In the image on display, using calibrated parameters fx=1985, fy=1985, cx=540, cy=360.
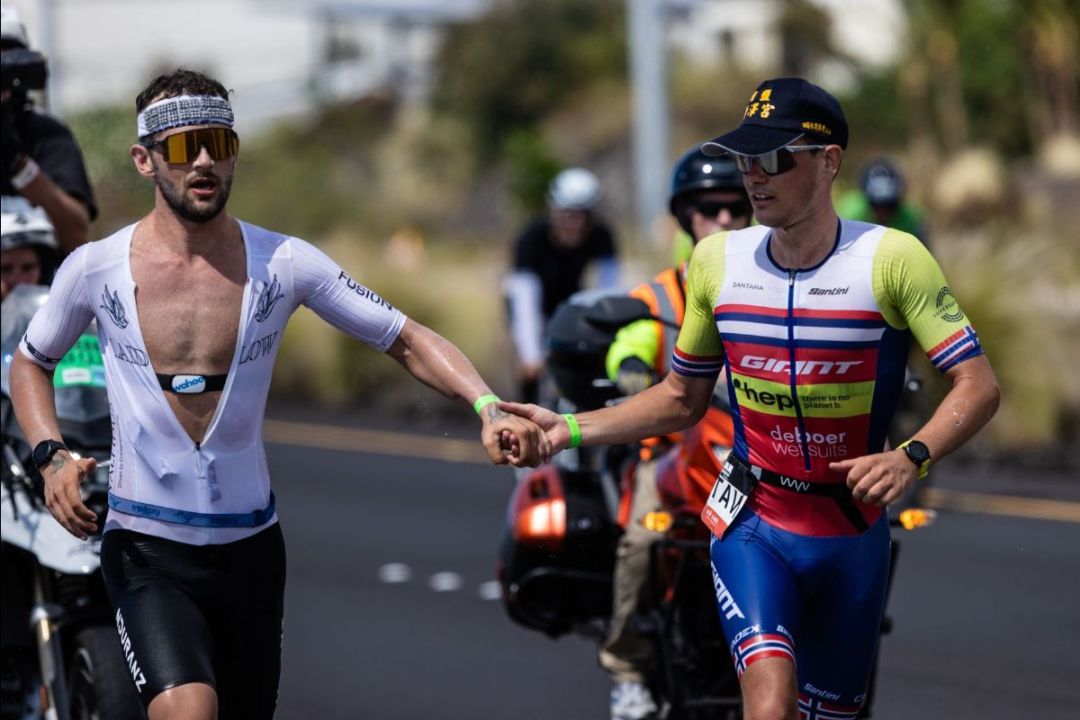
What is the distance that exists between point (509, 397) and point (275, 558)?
533 inches

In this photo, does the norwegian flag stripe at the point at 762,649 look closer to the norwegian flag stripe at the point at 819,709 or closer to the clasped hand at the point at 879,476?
the norwegian flag stripe at the point at 819,709

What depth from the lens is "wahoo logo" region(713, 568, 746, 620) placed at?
5258mm

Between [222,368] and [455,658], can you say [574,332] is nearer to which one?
[222,368]

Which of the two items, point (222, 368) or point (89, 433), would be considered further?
point (89, 433)

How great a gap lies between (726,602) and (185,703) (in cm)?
145

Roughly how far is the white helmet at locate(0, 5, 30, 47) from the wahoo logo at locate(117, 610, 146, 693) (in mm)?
2879

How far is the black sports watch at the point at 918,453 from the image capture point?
Result: 16.1 ft

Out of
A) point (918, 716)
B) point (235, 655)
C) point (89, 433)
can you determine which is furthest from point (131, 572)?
point (918, 716)

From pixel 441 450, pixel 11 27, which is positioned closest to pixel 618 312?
pixel 11 27

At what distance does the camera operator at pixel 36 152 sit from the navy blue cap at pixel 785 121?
2.89m

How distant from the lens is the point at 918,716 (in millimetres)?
8141

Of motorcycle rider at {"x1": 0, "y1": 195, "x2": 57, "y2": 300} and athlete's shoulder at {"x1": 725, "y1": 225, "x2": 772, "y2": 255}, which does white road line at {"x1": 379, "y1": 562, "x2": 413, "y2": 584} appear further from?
athlete's shoulder at {"x1": 725, "y1": 225, "x2": 772, "y2": 255}

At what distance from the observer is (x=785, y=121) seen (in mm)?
5195

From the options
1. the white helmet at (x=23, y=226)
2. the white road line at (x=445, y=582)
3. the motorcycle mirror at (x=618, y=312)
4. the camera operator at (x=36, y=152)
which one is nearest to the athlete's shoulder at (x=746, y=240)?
the motorcycle mirror at (x=618, y=312)
